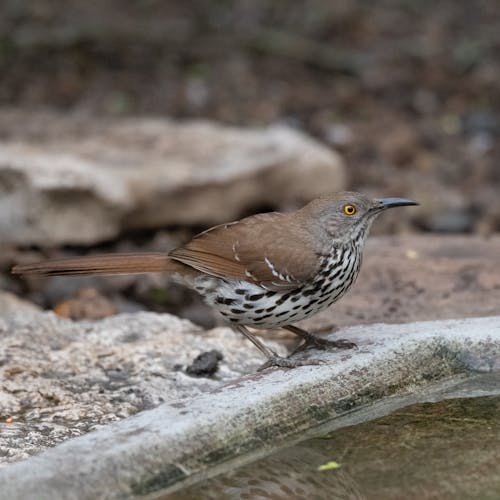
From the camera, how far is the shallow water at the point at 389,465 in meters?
3.04

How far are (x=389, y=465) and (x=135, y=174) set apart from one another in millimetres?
3993

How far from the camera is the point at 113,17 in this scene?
34.1 feet

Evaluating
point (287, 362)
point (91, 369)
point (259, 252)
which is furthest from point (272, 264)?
point (91, 369)

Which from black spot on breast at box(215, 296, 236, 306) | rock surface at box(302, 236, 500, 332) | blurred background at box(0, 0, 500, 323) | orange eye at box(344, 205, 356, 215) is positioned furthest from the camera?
blurred background at box(0, 0, 500, 323)

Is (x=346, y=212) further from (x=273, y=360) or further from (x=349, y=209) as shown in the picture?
(x=273, y=360)

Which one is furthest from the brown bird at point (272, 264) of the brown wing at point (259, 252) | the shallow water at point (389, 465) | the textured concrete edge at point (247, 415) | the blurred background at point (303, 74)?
the blurred background at point (303, 74)

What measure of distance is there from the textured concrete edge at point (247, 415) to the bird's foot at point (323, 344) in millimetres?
46

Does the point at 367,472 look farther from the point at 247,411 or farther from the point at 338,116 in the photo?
the point at 338,116

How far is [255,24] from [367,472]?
7.98 m

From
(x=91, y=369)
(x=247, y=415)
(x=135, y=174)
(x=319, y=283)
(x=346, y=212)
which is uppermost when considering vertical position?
(x=346, y=212)

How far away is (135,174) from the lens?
6.86 meters

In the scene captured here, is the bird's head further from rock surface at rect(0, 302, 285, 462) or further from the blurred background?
the blurred background

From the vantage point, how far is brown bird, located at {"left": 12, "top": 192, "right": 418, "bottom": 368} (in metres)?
4.05

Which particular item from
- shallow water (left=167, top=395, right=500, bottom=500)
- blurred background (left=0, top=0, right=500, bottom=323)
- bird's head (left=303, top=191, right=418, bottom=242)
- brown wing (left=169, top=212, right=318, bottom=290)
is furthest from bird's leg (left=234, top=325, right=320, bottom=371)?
blurred background (left=0, top=0, right=500, bottom=323)
